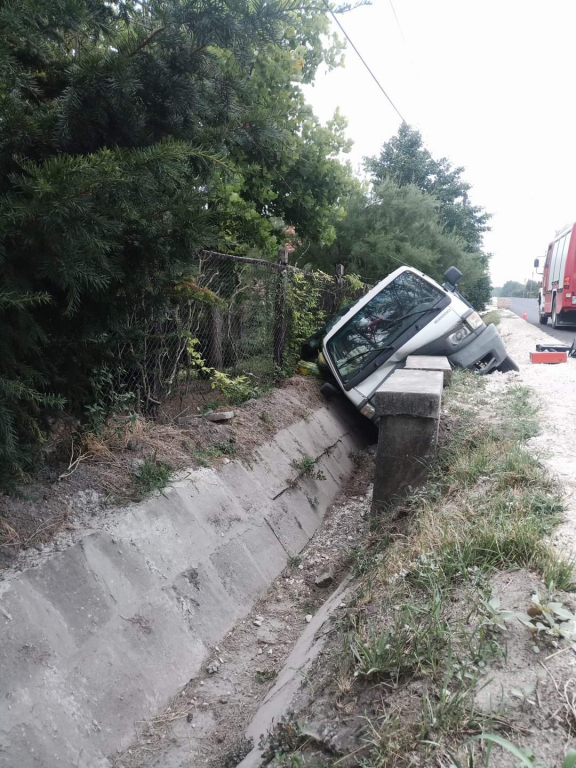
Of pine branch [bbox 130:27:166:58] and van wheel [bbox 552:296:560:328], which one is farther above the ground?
pine branch [bbox 130:27:166:58]

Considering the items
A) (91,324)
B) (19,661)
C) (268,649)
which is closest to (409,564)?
(268,649)

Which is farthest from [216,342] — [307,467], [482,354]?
[482,354]

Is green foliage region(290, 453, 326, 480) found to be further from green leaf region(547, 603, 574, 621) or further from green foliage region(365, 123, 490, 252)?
green foliage region(365, 123, 490, 252)

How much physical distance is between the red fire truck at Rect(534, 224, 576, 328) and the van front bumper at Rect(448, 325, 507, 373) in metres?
12.6

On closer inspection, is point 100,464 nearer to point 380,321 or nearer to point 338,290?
point 380,321

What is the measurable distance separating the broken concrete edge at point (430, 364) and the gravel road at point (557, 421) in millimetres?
577

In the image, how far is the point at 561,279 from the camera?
1977 centimetres

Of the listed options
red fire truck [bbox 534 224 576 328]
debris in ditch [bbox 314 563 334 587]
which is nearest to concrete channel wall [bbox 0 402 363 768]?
debris in ditch [bbox 314 563 334 587]

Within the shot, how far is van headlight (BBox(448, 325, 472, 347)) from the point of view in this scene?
8.07 m

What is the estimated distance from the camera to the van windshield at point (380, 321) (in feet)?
25.9

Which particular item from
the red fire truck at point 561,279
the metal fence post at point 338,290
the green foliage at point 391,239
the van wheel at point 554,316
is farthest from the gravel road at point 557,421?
the van wheel at point 554,316

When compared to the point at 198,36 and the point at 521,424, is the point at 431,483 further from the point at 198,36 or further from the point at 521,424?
the point at 198,36

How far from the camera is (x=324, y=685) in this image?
2.54m

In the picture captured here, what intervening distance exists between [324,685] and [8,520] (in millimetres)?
1967
